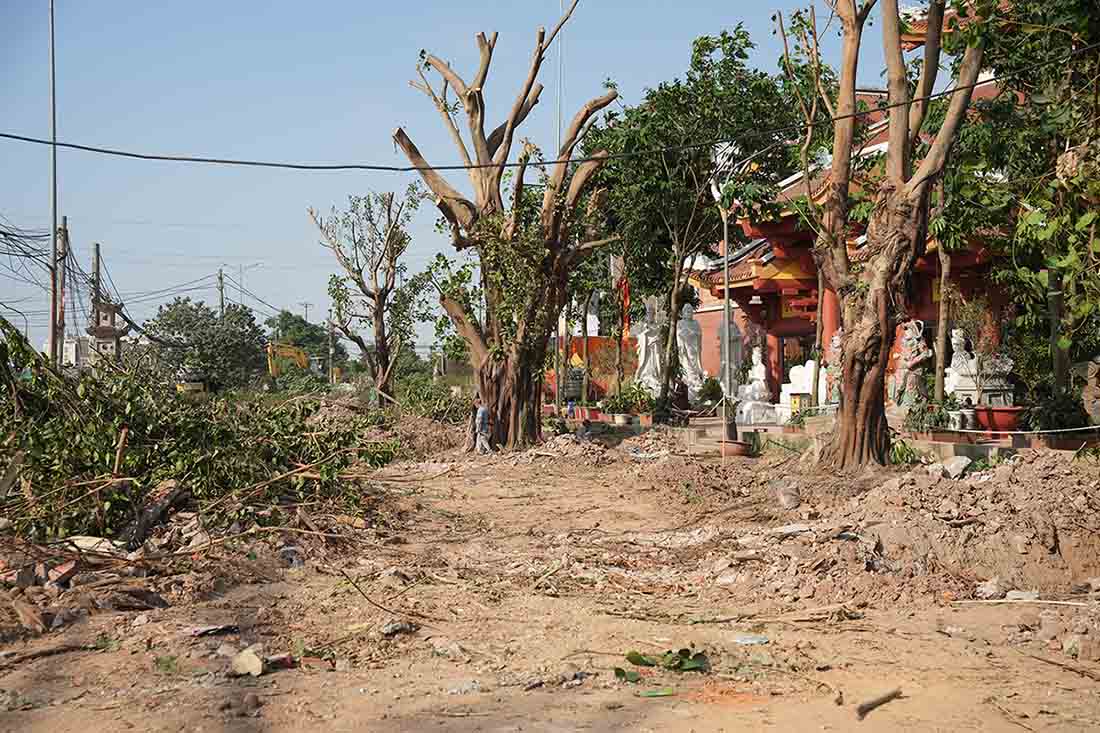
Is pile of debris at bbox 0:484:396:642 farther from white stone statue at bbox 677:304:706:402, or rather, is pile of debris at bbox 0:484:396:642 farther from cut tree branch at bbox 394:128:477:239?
white stone statue at bbox 677:304:706:402

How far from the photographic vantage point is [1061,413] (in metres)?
14.5

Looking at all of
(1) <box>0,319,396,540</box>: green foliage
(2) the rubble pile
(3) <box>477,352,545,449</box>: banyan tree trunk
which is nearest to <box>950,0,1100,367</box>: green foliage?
(2) the rubble pile

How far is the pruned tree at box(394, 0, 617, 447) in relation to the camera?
19.3 metres

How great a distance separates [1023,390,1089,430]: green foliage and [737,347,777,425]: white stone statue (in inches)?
454

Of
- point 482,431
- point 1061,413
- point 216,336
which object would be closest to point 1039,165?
point 1061,413

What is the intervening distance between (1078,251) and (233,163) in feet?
27.5

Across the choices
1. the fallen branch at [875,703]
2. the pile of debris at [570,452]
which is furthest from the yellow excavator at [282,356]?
the fallen branch at [875,703]

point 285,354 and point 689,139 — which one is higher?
point 689,139

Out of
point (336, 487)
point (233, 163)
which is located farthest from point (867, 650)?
point (233, 163)

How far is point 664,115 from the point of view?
2414 cm

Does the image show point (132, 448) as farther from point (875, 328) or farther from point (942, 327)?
point (942, 327)

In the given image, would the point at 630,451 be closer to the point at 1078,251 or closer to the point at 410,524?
the point at 410,524

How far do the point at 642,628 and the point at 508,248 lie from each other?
40.7 ft

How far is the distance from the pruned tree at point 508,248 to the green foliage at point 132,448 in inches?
301
